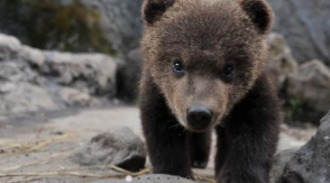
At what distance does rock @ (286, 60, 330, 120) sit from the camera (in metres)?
11.4

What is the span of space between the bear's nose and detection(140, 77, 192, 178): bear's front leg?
0.75 m

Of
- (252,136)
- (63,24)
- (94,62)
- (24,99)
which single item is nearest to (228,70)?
(252,136)

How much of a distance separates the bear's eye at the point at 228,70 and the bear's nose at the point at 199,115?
0.53m

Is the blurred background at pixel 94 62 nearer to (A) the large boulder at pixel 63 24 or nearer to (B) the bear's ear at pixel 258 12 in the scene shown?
(A) the large boulder at pixel 63 24

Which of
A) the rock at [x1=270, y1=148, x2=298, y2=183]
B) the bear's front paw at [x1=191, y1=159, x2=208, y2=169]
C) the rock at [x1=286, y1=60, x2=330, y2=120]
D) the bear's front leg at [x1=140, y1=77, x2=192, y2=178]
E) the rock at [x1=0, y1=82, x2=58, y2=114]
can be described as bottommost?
the rock at [x1=286, y1=60, x2=330, y2=120]

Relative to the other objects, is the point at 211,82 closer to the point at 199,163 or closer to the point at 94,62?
the point at 199,163

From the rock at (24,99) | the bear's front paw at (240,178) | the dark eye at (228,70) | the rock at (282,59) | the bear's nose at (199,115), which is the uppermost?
the dark eye at (228,70)

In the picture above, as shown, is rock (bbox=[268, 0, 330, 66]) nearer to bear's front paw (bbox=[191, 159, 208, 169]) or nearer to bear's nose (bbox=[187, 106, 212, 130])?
bear's front paw (bbox=[191, 159, 208, 169])

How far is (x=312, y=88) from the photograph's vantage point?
1161 centimetres

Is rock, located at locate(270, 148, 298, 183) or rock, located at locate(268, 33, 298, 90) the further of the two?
rock, located at locate(268, 33, 298, 90)

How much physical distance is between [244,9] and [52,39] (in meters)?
8.07

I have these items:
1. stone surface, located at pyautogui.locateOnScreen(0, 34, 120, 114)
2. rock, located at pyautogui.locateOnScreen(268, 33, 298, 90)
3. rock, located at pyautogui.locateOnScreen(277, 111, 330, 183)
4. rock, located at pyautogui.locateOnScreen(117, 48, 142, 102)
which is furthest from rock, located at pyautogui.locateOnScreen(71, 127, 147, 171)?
rock, located at pyautogui.locateOnScreen(268, 33, 298, 90)

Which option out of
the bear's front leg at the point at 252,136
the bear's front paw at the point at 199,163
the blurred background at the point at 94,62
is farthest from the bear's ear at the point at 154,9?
the blurred background at the point at 94,62

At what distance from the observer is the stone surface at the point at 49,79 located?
9516mm
